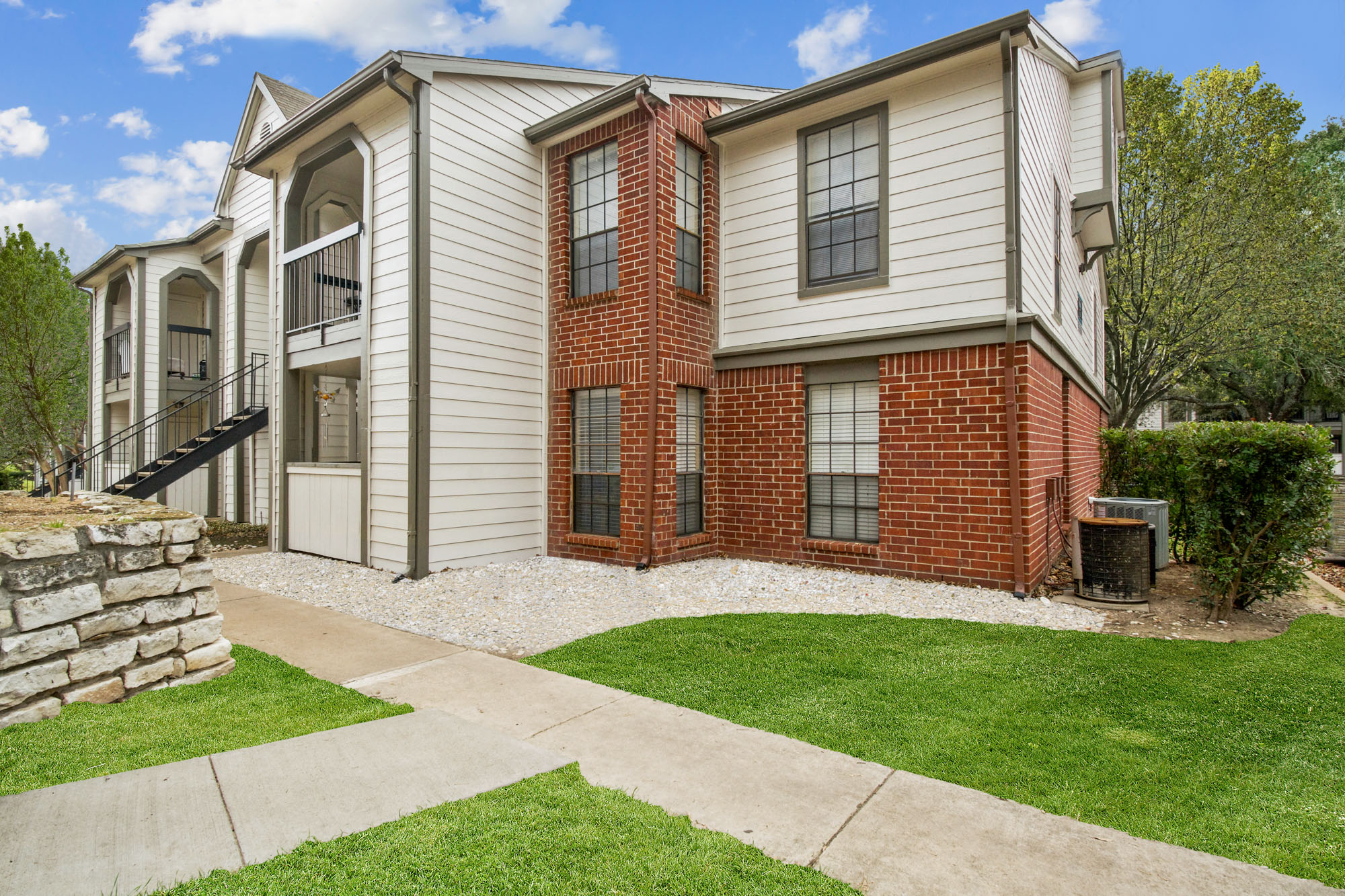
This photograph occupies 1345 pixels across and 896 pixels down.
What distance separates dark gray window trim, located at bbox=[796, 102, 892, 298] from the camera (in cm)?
777

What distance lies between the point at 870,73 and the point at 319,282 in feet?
25.9

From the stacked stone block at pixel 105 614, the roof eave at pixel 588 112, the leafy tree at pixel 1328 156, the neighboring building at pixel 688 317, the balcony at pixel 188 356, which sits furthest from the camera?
the leafy tree at pixel 1328 156

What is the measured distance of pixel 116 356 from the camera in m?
15.8

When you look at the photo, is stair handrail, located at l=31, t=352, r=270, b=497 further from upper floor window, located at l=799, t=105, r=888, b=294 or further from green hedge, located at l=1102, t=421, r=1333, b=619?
green hedge, located at l=1102, t=421, r=1333, b=619

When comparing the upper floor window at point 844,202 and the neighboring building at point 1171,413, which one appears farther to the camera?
the neighboring building at point 1171,413

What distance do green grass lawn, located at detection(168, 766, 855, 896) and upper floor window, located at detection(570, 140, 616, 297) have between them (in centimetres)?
716

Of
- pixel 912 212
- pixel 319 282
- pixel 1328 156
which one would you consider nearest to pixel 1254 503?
pixel 912 212

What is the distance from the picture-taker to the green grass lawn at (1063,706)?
2.75 meters

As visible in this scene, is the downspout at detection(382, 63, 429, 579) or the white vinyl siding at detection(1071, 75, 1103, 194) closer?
the downspout at detection(382, 63, 429, 579)

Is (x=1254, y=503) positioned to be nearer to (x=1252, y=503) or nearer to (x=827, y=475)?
(x=1252, y=503)

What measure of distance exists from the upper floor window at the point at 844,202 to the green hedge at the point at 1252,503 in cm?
361

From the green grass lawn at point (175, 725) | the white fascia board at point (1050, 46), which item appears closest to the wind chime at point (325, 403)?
the green grass lawn at point (175, 725)

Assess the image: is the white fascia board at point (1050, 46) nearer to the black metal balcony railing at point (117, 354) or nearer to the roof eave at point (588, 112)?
the roof eave at point (588, 112)

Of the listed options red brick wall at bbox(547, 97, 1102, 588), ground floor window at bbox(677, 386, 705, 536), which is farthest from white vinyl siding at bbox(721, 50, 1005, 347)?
ground floor window at bbox(677, 386, 705, 536)
